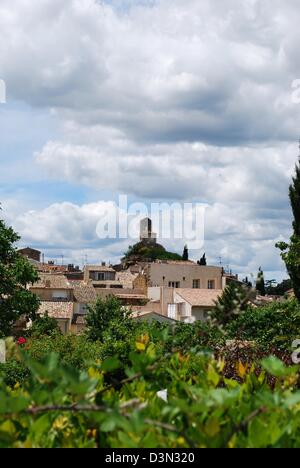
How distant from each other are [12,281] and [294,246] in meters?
13.9

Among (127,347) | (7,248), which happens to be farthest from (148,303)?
(127,347)

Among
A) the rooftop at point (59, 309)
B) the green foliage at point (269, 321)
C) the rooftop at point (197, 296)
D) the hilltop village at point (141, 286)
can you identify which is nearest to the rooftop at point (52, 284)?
the hilltop village at point (141, 286)

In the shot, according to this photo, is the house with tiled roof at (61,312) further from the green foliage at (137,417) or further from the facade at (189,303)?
the green foliage at (137,417)

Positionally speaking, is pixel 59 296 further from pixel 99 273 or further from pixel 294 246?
pixel 294 246

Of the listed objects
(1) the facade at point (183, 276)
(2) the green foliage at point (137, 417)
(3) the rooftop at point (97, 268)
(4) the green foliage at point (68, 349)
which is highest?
(3) the rooftop at point (97, 268)

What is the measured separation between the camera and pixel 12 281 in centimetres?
3238

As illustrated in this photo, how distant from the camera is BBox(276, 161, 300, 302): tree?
22394mm

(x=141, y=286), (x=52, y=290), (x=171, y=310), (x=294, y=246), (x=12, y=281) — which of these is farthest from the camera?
(x=141, y=286)

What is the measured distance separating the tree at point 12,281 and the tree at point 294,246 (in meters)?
10.8

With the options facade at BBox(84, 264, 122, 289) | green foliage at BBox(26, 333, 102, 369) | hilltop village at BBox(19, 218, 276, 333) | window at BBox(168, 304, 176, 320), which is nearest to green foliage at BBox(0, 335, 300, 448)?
green foliage at BBox(26, 333, 102, 369)

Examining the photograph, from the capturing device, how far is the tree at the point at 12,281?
105 ft

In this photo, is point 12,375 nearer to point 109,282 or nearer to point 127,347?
point 127,347

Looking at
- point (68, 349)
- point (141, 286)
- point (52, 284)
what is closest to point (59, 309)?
point (52, 284)

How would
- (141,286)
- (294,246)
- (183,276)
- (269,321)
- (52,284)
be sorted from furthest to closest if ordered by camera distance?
(183,276) → (141,286) → (52,284) → (269,321) → (294,246)
